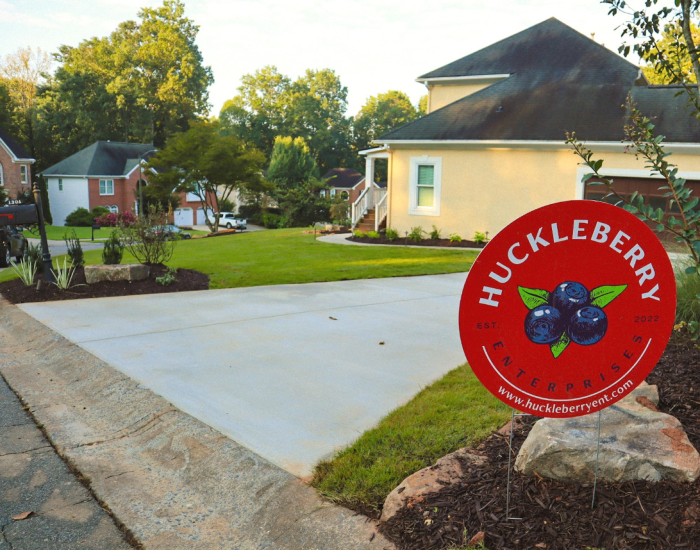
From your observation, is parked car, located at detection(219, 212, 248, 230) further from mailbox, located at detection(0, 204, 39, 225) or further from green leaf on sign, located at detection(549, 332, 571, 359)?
green leaf on sign, located at detection(549, 332, 571, 359)

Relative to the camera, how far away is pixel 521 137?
59.8ft

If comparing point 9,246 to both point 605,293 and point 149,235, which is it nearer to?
point 149,235

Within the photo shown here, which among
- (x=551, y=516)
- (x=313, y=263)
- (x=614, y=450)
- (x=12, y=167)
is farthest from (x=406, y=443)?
(x=12, y=167)

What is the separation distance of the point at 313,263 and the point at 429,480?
11.1m

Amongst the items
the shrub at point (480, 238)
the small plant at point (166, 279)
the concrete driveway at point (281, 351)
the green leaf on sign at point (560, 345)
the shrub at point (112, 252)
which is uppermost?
the green leaf on sign at point (560, 345)

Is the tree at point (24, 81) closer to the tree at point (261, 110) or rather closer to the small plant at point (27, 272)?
the tree at point (261, 110)

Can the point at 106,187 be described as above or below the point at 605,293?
above

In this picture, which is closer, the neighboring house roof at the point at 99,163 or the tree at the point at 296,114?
the neighboring house roof at the point at 99,163

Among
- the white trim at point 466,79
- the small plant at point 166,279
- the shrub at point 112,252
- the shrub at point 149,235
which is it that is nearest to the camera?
the small plant at point 166,279

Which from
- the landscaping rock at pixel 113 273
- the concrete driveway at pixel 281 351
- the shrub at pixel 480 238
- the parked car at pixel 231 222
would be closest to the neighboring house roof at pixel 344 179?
the parked car at pixel 231 222

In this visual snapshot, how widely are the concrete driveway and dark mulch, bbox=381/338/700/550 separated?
1101mm

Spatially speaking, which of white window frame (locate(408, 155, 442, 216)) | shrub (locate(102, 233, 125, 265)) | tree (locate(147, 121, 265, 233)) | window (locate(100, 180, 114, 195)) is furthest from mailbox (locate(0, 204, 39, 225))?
window (locate(100, 180, 114, 195))

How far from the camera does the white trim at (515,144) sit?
16152mm

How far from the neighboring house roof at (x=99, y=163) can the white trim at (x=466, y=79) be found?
36287 millimetres
